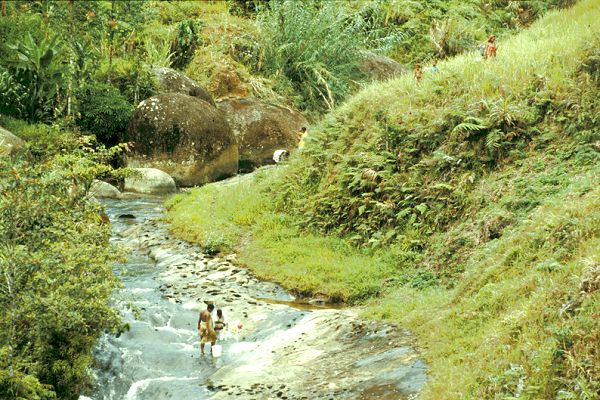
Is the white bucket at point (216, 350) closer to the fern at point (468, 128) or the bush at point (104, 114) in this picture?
the fern at point (468, 128)

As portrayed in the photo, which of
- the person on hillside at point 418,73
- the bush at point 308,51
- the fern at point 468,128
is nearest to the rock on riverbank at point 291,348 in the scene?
the fern at point 468,128

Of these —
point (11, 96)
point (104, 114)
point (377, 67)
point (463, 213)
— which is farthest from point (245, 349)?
point (377, 67)

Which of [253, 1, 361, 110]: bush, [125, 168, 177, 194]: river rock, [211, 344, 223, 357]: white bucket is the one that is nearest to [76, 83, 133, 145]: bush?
[125, 168, 177, 194]: river rock

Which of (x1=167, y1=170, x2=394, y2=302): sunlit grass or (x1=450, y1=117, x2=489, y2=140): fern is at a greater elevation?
(x1=450, y1=117, x2=489, y2=140): fern

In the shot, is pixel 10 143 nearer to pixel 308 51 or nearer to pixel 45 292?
pixel 45 292

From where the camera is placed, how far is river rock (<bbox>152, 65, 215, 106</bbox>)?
89.9 feet

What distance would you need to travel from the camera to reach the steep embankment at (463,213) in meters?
9.25

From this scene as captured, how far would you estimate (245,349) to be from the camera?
40.8 ft

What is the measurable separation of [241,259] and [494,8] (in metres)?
26.4

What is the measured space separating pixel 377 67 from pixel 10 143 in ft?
54.4

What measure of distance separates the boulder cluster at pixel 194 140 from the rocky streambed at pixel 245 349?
26.7 ft

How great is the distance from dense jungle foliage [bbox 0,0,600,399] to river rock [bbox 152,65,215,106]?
36 cm

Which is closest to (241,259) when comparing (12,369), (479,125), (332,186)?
(332,186)

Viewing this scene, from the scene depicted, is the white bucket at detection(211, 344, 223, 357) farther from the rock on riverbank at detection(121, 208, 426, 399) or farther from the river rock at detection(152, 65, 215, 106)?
the river rock at detection(152, 65, 215, 106)
